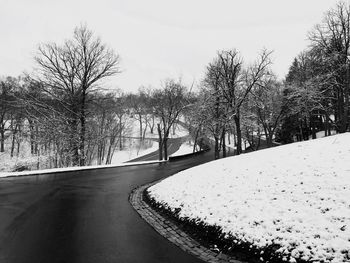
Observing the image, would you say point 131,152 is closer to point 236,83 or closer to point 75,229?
point 236,83

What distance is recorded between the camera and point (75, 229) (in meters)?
7.95

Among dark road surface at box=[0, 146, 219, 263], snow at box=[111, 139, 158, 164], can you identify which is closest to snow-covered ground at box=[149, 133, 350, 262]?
dark road surface at box=[0, 146, 219, 263]

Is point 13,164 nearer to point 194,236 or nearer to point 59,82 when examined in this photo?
point 59,82

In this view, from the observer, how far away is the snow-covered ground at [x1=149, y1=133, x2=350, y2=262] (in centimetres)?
573

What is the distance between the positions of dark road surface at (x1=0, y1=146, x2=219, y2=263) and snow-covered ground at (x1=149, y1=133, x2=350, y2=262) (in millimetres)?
1636

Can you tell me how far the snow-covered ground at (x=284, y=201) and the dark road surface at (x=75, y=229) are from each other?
1.64 m

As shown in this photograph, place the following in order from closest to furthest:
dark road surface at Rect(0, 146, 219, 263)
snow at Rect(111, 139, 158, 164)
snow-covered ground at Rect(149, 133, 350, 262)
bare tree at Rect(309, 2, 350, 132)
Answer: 1. snow-covered ground at Rect(149, 133, 350, 262)
2. dark road surface at Rect(0, 146, 219, 263)
3. bare tree at Rect(309, 2, 350, 132)
4. snow at Rect(111, 139, 158, 164)

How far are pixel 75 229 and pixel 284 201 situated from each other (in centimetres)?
556

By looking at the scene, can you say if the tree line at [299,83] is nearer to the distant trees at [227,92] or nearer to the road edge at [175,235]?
the distant trees at [227,92]

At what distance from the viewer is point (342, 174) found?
7.79 metres

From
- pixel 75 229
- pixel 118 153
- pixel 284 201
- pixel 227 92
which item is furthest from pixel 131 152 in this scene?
pixel 284 201

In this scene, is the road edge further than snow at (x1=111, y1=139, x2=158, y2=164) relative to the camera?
No

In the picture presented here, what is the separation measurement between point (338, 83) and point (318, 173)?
993 inches

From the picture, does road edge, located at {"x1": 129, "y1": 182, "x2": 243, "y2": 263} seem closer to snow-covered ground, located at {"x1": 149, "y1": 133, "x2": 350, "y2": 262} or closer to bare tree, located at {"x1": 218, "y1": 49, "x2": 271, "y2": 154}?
snow-covered ground, located at {"x1": 149, "y1": 133, "x2": 350, "y2": 262}
